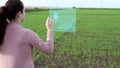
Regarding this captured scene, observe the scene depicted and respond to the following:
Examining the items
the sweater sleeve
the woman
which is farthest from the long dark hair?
the sweater sleeve

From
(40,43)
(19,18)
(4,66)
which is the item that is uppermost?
(19,18)

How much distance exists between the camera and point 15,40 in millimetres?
2686

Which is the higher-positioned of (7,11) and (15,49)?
(7,11)

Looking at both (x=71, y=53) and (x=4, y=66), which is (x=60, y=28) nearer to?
(x=4, y=66)

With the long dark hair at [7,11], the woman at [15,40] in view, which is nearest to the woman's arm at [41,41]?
the woman at [15,40]

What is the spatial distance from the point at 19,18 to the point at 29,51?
272 millimetres

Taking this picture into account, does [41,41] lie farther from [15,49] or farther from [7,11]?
[7,11]

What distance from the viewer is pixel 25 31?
267cm

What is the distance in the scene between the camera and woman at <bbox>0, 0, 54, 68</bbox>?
105 inches

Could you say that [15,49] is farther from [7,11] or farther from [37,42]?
[7,11]

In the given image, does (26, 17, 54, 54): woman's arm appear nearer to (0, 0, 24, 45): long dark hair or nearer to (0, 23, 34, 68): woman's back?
(0, 23, 34, 68): woman's back

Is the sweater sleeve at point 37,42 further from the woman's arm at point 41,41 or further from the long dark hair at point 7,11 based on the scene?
the long dark hair at point 7,11

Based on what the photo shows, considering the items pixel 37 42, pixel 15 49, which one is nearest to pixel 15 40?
pixel 15 49

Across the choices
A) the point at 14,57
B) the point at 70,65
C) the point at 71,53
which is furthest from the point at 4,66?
the point at 71,53
